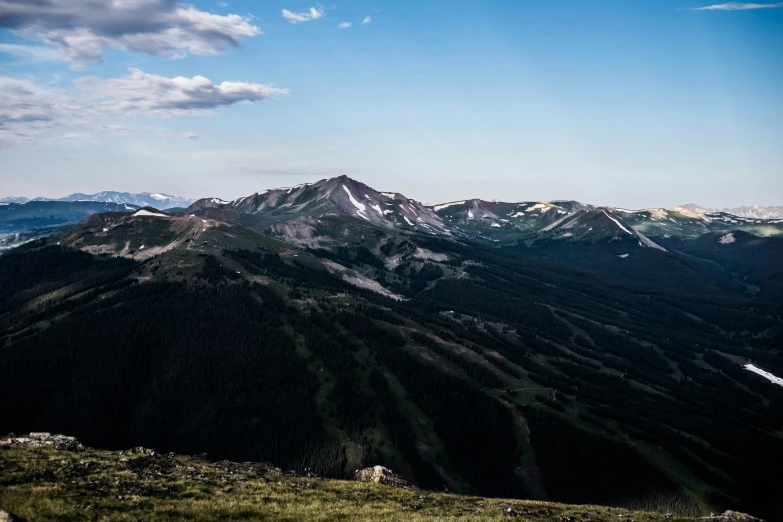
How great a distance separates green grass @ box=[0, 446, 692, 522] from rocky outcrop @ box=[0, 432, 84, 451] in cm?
406

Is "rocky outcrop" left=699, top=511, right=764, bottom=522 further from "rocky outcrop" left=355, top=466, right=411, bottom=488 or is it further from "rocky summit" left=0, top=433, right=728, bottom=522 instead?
"rocky outcrop" left=355, top=466, right=411, bottom=488

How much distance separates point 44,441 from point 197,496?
92.7ft

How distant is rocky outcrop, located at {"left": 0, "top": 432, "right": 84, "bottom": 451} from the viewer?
5150cm

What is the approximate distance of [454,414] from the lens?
166125 mm

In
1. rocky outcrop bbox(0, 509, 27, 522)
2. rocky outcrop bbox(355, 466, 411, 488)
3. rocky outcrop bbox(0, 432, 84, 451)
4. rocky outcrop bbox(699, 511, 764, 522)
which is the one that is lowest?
rocky outcrop bbox(355, 466, 411, 488)

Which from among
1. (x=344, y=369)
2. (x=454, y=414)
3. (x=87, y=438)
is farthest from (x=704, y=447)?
(x=87, y=438)

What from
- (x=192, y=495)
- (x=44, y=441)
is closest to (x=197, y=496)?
(x=192, y=495)

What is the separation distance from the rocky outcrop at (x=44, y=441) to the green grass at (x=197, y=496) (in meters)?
4.06

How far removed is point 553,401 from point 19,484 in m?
174

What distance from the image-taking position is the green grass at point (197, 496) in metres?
33.6

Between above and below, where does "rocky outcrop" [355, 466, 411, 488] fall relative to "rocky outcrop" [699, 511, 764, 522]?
below

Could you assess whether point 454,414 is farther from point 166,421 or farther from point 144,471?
point 144,471

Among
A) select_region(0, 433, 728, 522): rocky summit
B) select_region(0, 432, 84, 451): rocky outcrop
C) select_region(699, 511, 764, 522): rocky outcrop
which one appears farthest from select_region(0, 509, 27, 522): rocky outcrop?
select_region(699, 511, 764, 522): rocky outcrop

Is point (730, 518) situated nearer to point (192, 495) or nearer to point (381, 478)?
point (381, 478)
